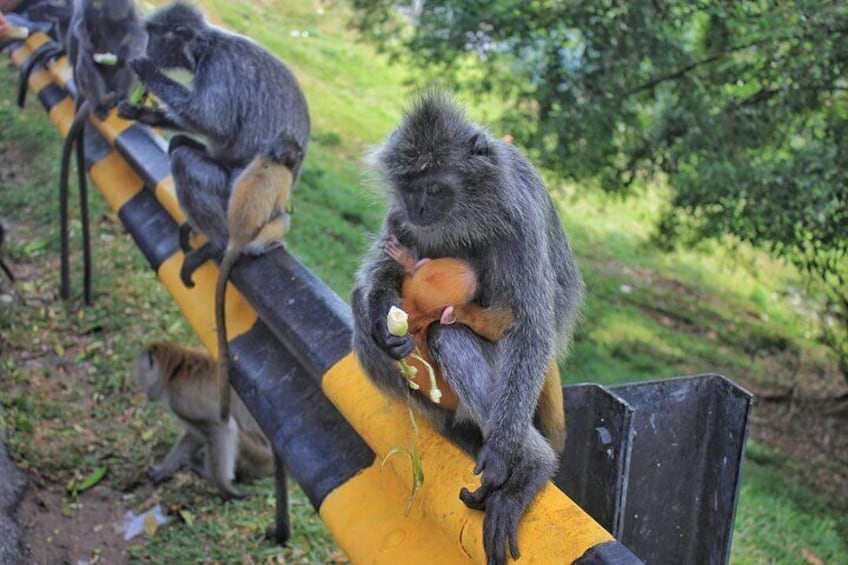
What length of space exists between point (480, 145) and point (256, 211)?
A: 5.45ft

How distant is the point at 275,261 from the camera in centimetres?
354

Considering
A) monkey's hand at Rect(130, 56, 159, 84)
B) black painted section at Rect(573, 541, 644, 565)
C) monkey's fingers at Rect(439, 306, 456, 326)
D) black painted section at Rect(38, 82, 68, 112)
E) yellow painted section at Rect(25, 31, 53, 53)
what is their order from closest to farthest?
black painted section at Rect(573, 541, 644, 565) < monkey's fingers at Rect(439, 306, 456, 326) < monkey's hand at Rect(130, 56, 159, 84) < black painted section at Rect(38, 82, 68, 112) < yellow painted section at Rect(25, 31, 53, 53)

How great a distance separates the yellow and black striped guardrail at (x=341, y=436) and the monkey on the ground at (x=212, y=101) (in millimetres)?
626

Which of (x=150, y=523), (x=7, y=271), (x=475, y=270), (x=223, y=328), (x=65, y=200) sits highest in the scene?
(x=475, y=270)

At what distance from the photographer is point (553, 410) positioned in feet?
9.62

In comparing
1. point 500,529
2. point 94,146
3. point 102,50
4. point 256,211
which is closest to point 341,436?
point 500,529

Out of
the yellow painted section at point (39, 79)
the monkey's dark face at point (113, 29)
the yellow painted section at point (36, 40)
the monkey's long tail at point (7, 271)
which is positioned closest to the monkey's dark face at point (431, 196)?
the monkey's long tail at point (7, 271)

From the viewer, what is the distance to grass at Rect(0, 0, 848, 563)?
157 inches

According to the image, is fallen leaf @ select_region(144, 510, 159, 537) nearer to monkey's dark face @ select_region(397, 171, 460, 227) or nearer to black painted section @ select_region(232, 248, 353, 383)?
black painted section @ select_region(232, 248, 353, 383)

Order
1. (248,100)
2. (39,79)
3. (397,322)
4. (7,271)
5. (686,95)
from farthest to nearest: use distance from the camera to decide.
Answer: (686,95) < (39,79) < (7,271) < (248,100) < (397,322)

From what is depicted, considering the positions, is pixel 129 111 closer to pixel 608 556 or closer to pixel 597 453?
pixel 597 453

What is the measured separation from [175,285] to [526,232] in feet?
6.37

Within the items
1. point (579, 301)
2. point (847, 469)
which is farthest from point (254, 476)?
point (847, 469)

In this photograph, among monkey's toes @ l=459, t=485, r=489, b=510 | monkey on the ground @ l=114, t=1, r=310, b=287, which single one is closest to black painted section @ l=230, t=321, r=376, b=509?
monkey's toes @ l=459, t=485, r=489, b=510
